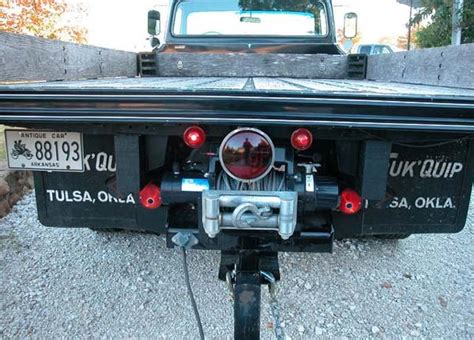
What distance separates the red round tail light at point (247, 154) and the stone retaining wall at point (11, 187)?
302cm

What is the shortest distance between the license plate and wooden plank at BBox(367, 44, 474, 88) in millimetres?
1976

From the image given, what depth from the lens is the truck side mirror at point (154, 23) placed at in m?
5.06

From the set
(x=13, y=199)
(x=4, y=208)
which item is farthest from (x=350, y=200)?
(x=13, y=199)

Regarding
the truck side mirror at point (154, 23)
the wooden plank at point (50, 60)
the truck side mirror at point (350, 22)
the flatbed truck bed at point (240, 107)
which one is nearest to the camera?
the flatbed truck bed at point (240, 107)

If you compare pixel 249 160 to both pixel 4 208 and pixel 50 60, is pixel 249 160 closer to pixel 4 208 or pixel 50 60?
pixel 50 60

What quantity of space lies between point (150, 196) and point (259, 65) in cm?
256

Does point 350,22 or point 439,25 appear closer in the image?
point 350,22

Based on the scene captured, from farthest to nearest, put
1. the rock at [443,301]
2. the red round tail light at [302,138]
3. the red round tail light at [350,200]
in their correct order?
the rock at [443,301]
the red round tail light at [350,200]
the red round tail light at [302,138]

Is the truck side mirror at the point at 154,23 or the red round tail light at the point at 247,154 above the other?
the truck side mirror at the point at 154,23

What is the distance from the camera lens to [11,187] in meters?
4.02

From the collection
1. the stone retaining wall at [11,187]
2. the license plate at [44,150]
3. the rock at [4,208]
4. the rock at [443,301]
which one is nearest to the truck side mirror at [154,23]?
the stone retaining wall at [11,187]

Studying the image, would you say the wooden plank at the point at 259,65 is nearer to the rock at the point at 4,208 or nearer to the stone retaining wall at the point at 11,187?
the stone retaining wall at the point at 11,187

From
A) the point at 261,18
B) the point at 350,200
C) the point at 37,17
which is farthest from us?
the point at 37,17

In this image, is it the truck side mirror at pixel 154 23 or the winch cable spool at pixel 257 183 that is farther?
the truck side mirror at pixel 154 23
